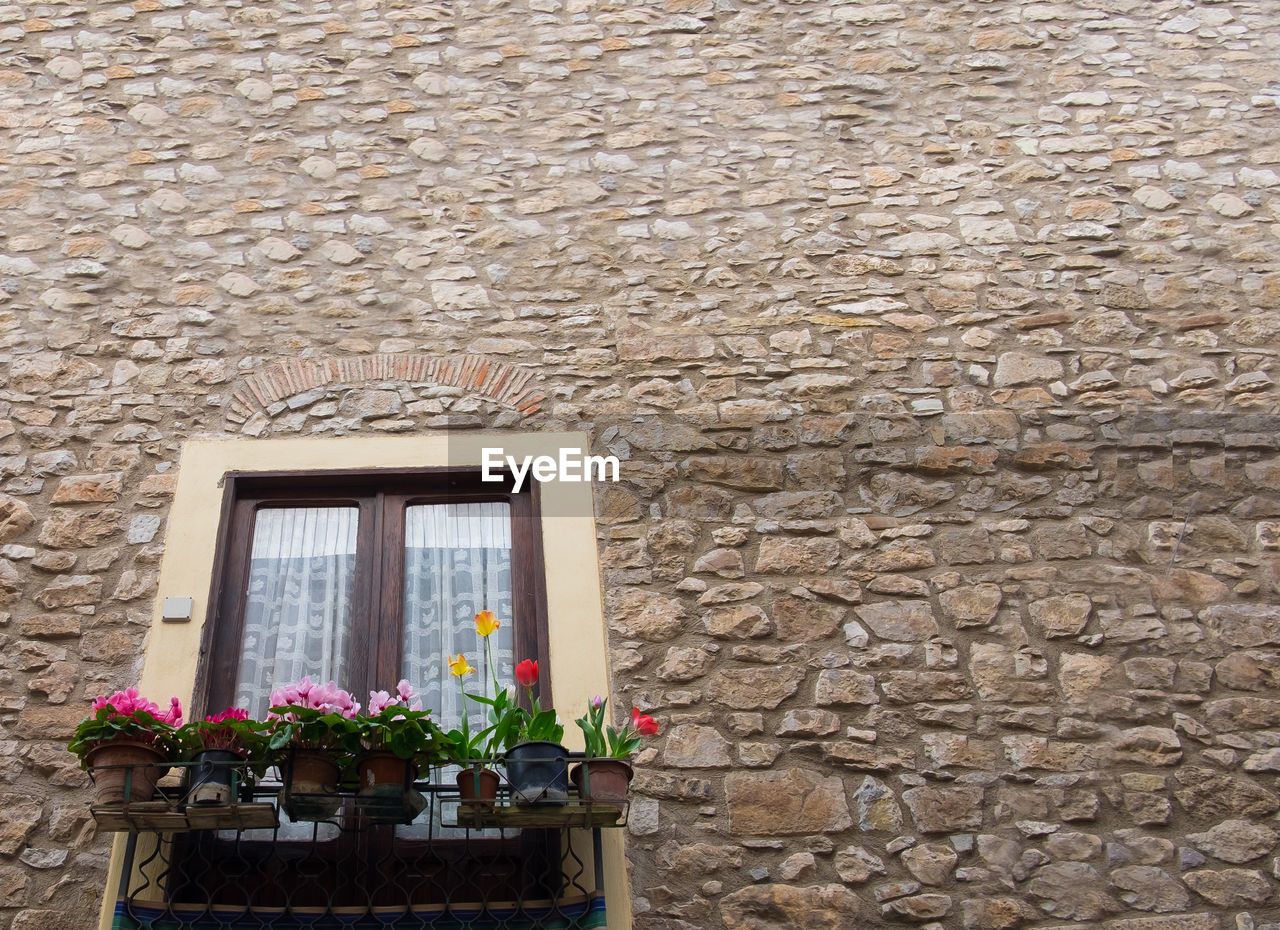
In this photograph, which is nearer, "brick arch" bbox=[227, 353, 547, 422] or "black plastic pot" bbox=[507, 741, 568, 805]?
"black plastic pot" bbox=[507, 741, 568, 805]

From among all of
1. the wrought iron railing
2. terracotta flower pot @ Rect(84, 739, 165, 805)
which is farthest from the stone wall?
terracotta flower pot @ Rect(84, 739, 165, 805)

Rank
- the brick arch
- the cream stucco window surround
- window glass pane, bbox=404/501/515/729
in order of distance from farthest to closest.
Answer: the brick arch
window glass pane, bbox=404/501/515/729
the cream stucco window surround

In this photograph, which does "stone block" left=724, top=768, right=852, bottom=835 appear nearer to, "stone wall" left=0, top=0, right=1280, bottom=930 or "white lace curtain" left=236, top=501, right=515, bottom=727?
"stone wall" left=0, top=0, right=1280, bottom=930

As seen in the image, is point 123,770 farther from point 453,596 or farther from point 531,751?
point 453,596

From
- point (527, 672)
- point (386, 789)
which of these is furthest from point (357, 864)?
point (527, 672)

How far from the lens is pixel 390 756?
3707 millimetres

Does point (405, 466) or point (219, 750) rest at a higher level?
point (405, 466)

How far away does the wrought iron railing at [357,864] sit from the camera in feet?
11.9

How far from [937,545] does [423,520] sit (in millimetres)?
1912

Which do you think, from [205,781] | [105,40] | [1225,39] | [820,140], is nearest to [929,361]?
[820,140]

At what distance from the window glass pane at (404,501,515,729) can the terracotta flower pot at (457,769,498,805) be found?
55 centimetres

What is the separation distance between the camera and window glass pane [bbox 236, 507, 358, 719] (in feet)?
14.6

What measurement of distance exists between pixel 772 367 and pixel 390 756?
90.2 inches

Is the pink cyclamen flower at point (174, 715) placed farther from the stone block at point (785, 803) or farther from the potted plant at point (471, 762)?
the stone block at point (785, 803)
